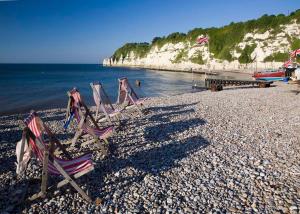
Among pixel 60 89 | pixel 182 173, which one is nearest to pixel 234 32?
pixel 60 89

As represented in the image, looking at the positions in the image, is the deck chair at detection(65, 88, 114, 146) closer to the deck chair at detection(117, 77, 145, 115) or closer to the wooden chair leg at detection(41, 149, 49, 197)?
the wooden chair leg at detection(41, 149, 49, 197)

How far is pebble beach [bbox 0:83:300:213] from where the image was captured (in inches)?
178

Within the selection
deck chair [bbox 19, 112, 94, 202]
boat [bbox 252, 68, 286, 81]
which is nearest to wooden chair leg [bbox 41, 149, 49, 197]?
deck chair [bbox 19, 112, 94, 202]

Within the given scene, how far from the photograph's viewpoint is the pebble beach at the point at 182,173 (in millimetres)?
4512

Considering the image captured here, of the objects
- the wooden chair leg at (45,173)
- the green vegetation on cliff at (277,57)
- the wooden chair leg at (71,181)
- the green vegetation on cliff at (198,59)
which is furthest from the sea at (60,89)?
the green vegetation on cliff at (198,59)

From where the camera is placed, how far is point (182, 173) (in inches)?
224

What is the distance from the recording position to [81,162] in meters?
5.08

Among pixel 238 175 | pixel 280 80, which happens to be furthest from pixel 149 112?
pixel 280 80

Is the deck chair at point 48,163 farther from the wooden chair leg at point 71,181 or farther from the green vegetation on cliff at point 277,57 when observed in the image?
the green vegetation on cliff at point 277,57

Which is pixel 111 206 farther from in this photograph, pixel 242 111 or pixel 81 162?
pixel 242 111

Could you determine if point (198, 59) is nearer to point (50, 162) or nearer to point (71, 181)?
point (50, 162)

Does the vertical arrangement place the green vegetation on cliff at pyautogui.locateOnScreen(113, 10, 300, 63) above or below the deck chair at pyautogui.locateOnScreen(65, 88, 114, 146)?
above

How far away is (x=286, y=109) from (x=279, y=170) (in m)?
7.69

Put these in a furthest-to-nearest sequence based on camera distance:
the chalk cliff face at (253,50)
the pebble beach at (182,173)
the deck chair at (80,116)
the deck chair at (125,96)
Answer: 1. the chalk cliff face at (253,50)
2. the deck chair at (125,96)
3. the deck chair at (80,116)
4. the pebble beach at (182,173)
